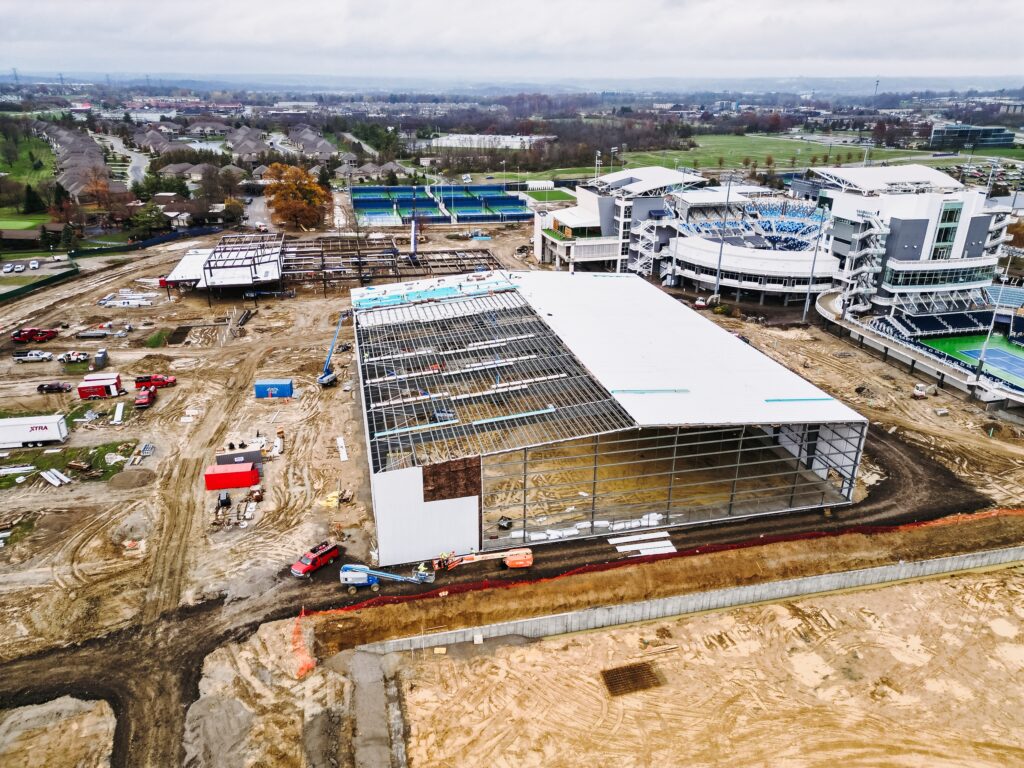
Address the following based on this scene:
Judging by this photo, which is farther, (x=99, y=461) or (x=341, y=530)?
(x=99, y=461)

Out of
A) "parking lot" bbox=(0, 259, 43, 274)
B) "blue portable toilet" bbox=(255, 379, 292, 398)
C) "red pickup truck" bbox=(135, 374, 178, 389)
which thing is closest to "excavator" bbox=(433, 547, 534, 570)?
"blue portable toilet" bbox=(255, 379, 292, 398)

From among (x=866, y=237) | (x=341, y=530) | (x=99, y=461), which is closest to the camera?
(x=341, y=530)

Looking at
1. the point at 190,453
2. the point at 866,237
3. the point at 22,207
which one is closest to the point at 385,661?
the point at 190,453

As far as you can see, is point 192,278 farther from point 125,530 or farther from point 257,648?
point 257,648

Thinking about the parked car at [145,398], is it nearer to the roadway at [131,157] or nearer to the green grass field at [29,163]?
the roadway at [131,157]

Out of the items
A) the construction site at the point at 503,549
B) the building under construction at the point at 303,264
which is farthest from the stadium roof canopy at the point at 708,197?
the construction site at the point at 503,549

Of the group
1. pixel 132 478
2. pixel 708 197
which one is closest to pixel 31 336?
pixel 132 478

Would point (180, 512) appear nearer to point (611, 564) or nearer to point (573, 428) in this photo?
point (573, 428)
